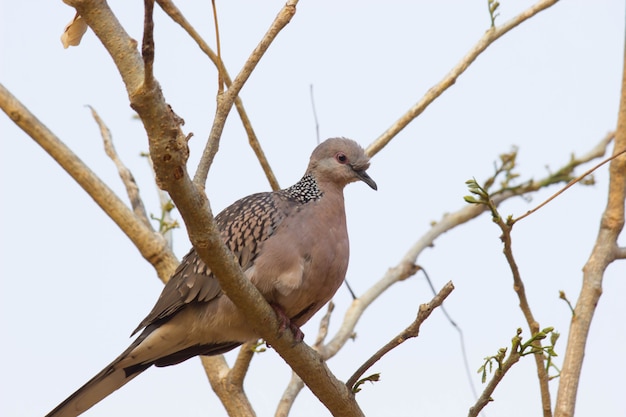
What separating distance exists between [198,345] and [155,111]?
7.38ft

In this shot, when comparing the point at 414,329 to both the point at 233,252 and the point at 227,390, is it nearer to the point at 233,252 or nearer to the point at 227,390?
the point at 233,252

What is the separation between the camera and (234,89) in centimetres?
345

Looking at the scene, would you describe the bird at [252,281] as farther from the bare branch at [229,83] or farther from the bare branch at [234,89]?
the bare branch at [234,89]

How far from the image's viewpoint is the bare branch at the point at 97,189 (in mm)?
5324

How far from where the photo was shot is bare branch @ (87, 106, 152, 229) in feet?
18.5

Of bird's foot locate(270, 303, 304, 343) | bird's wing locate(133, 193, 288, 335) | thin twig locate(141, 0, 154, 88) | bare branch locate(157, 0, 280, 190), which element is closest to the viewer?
thin twig locate(141, 0, 154, 88)

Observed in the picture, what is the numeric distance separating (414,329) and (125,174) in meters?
2.88

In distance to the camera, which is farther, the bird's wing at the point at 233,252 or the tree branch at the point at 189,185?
the bird's wing at the point at 233,252

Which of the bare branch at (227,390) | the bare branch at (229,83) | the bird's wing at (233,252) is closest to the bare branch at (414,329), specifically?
the bird's wing at (233,252)

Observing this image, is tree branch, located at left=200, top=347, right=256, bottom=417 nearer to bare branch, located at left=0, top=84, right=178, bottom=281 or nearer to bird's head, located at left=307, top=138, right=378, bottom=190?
bare branch, located at left=0, top=84, right=178, bottom=281

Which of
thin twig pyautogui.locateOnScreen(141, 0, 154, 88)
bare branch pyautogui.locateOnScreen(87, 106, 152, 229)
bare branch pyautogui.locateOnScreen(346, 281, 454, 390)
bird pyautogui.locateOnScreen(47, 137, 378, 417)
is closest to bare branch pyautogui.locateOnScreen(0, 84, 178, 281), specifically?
bare branch pyautogui.locateOnScreen(87, 106, 152, 229)

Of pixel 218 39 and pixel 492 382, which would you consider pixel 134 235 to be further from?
pixel 492 382

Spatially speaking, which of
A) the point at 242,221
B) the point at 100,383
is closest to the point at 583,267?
the point at 242,221

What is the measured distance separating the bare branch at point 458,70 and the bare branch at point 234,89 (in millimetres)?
1750
